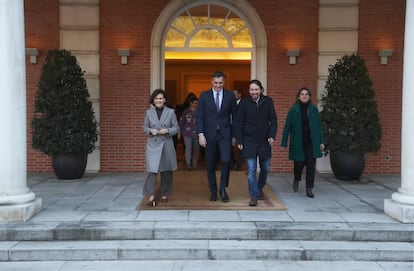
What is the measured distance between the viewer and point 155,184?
7.24m

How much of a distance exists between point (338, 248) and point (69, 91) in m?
5.90

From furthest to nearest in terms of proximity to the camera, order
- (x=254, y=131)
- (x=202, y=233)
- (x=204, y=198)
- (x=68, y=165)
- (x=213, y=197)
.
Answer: (x=68, y=165), (x=204, y=198), (x=213, y=197), (x=254, y=131), (x=202, y=233)

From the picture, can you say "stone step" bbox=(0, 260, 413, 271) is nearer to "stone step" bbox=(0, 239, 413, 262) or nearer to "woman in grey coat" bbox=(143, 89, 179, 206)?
"stone step" bbox=(0, 239, 413, 262)

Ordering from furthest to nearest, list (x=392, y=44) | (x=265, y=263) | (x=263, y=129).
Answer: (x=392, y=44), (x=263, y=129), (x=265, y=263)

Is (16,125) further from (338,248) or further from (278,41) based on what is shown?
(278,41)

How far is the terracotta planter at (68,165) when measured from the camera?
944 cm

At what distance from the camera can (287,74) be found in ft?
34.5

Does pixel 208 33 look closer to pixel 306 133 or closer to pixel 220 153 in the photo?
pixel 306 133

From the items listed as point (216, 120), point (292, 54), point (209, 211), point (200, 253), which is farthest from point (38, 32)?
point (200, 253)

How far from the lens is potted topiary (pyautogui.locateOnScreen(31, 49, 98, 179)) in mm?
9273

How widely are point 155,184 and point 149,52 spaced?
4118 millimetres

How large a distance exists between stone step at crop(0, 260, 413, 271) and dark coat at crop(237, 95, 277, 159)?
2.02 meters

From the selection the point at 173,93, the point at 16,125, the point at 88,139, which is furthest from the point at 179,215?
the point at 173,93

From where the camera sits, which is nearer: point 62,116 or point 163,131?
point 163,131
